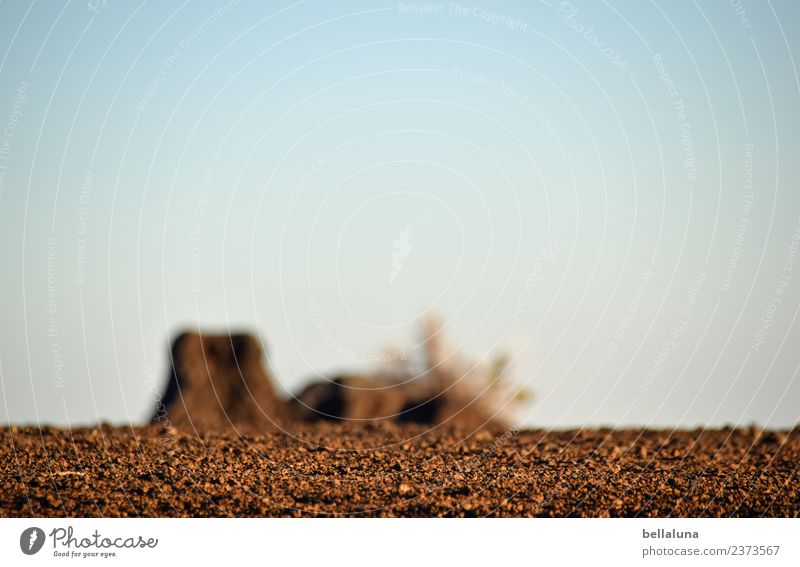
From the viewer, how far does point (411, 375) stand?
5781 cm

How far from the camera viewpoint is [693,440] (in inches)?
819

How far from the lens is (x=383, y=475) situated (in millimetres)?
17094

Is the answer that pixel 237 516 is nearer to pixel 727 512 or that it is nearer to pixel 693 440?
pixel 727 512

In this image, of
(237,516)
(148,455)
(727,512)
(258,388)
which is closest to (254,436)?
(148,455)

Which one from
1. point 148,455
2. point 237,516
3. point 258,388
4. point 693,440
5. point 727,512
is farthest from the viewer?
point 258,388

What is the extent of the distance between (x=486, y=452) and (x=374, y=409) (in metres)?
34.0

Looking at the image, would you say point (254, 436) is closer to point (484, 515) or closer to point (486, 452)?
point (486, 452)

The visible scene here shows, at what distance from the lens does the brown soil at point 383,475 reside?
15836 mm

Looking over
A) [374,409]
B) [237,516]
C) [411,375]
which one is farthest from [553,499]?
[411,375]

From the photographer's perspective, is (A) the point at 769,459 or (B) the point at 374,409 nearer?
(A) the point at 769,459

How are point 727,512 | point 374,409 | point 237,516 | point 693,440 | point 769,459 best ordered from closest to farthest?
point 237,516 < point 727,512 < point 769,459 < point 693,440 < point 374,409

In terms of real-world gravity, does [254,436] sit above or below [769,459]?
above

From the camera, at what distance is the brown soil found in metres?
15.8

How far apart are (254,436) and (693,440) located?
28.7 feet
